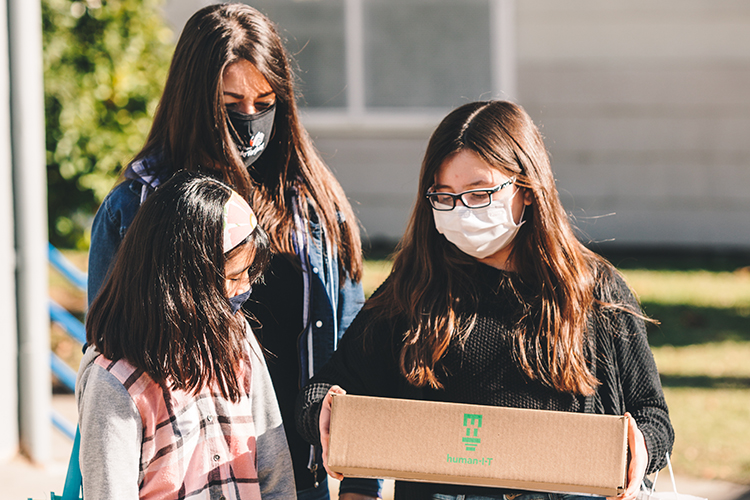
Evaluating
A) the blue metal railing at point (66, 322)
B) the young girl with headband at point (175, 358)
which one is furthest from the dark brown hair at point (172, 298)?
the blue metal railing at point (66, 322)

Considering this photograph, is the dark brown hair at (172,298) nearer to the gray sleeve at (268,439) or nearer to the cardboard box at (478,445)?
the gray sleeve at (268,439)

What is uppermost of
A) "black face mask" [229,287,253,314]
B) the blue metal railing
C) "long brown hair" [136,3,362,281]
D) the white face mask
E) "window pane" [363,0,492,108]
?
"window pane" [363,0,492,108]

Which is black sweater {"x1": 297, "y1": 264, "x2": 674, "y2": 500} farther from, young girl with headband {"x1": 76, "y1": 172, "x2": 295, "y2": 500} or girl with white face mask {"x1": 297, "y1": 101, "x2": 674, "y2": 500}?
young girl with headband {"x1": 76, "y1": 172, "x2": 295, "y2": 500}

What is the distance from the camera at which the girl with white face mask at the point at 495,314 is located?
192 cm

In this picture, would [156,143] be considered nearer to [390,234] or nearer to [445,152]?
[445,152]

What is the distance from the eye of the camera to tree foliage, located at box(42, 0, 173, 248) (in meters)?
5.09

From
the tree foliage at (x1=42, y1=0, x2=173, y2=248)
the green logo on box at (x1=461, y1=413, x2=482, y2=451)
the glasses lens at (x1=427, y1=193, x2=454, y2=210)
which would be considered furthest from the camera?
the tree foliage at (x1=42, y1=0, x2=173, y2=248)

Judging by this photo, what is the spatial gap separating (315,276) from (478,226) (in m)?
0.52

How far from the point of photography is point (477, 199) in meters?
2.03

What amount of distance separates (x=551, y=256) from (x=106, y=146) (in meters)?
3.84

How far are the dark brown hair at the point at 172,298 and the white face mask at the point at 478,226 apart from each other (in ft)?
1.90

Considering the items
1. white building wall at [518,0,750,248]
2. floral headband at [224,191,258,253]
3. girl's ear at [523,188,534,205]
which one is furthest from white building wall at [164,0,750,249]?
floral headband at [224,191,258,253]

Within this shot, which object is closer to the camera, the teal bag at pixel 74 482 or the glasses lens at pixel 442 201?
the teal bag at pixel 74 482

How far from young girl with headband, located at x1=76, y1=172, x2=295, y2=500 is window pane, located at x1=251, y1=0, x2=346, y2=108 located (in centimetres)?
746
